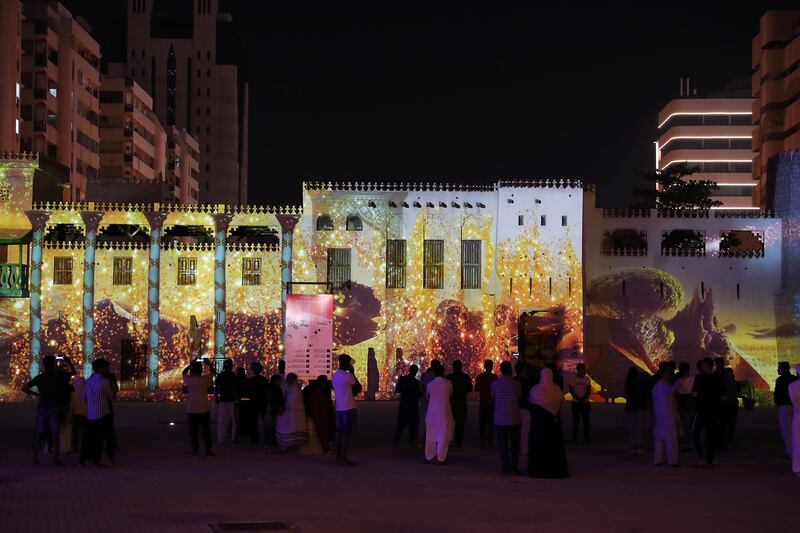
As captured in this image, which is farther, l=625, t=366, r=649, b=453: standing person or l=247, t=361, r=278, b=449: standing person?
l=625, t=366, r=649, b=453: standing person

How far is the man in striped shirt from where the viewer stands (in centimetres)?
1777

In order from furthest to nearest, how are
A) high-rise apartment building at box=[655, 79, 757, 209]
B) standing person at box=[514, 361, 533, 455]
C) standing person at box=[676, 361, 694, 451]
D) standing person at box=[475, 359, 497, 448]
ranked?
high-rise apartment building at box=[655, 79, 757, 209]
standing person at box=[475, 359, 497, 448]
standing person at box=[676, 361, 694, 451]
standing person at box=[514, 361, 533, 455]

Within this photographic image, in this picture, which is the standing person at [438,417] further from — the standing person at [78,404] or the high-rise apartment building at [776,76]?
the high-rise apartment building at [776,76]

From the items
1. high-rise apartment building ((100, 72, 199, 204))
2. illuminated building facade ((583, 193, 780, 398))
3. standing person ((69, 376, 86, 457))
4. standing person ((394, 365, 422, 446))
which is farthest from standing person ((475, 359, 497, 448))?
high-rise apartment building ((100, 72, 199, 204))

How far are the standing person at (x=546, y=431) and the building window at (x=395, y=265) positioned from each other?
22.1 metres

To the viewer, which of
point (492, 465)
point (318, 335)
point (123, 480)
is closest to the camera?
point (123, 480)

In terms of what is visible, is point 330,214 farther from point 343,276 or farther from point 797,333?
point 797,333

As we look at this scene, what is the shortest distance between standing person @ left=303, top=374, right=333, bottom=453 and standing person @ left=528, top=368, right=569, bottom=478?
14.9 ft

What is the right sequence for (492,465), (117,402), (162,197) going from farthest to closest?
(162,197) < (117,402) < (492,465)

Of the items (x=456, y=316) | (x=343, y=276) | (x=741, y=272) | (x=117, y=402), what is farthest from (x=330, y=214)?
(x=741, y=272)

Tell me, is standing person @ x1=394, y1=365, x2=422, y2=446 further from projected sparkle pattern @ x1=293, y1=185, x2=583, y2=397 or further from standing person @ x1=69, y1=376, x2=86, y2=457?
projected sparkle pattern @ x1=293, y1=185, x2=583, y2=397

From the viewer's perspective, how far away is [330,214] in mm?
39062

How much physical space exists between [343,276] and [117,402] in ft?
25.2

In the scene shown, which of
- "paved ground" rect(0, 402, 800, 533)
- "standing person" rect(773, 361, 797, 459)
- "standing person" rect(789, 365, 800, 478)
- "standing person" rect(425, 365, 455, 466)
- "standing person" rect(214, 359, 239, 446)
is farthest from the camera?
"standing person" rect(214, 359, 239, 446)
